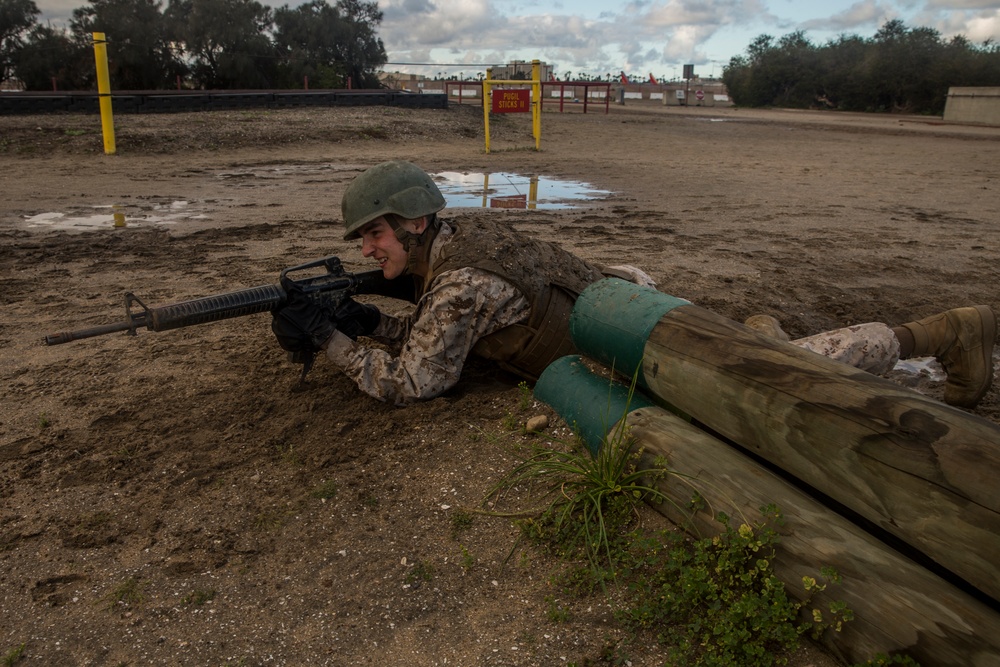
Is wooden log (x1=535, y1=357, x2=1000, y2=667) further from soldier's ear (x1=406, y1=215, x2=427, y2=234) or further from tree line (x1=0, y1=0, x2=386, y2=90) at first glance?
tree line (x1=0, y1=0, x2=386, y2=90)

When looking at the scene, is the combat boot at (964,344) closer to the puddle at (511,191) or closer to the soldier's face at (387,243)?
the soldier's face at (387,243)

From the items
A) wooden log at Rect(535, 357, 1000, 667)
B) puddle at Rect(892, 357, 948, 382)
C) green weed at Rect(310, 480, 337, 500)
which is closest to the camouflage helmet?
green weed at Rect(310, 480, 337, 500)

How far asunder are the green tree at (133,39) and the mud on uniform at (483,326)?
2979cm

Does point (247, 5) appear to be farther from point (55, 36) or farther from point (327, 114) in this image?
point (327, 114)

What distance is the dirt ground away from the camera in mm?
2412

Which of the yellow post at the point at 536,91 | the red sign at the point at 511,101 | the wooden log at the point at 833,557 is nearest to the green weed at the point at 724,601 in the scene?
the wooden log at the point at 833,557

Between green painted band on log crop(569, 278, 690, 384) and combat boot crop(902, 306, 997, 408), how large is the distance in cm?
150

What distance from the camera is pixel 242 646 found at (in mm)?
2348

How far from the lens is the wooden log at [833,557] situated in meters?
1.88

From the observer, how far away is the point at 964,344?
147 inches

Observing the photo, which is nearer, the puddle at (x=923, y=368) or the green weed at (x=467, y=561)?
the green weed at (x=467, y=561)

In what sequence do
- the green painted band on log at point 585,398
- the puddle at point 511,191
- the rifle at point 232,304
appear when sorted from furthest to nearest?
the puddle at point 511,191 → the rifle at point 232,304 → the green painted band on log at point 585,398

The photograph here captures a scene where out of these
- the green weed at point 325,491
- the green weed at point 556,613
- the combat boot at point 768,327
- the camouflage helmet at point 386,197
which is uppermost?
the camouflage helmet at point 386,197

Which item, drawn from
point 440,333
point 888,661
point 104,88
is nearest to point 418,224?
point 440,333
